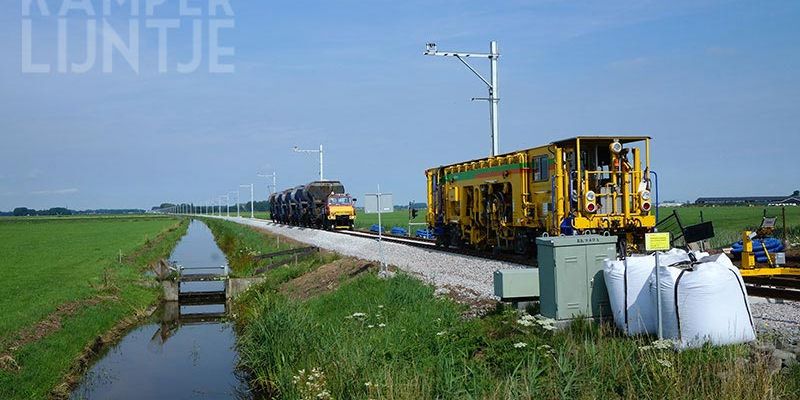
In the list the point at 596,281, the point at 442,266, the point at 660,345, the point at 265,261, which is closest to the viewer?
the point at 660,345

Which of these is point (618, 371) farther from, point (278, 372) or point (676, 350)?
point (278, 372)

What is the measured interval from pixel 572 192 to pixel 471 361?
10350mm

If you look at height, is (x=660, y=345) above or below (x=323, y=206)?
below

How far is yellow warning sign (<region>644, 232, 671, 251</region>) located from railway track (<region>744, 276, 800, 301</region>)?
14.9 feet

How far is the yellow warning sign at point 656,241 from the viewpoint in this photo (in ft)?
26.3

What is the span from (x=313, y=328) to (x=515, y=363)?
5.42m

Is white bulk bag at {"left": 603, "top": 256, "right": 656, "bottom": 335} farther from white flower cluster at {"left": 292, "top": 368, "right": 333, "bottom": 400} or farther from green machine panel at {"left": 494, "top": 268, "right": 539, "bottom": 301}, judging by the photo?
white flower cluster at {"left": 292, "top": 368, "right": 333, "bottom": 400}

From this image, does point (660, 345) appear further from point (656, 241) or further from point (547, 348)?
point (547, 348)

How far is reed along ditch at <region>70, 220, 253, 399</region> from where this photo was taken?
52.2 ft

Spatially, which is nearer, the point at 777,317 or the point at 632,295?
the point at 632,295

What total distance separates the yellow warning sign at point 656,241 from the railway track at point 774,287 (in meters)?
4.54

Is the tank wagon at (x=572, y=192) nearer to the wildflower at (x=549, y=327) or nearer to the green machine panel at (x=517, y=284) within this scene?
the green machine panel at (x=517, y=284)

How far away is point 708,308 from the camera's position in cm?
817

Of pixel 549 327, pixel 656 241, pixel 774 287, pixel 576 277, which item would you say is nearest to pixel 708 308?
pixel 656 241
